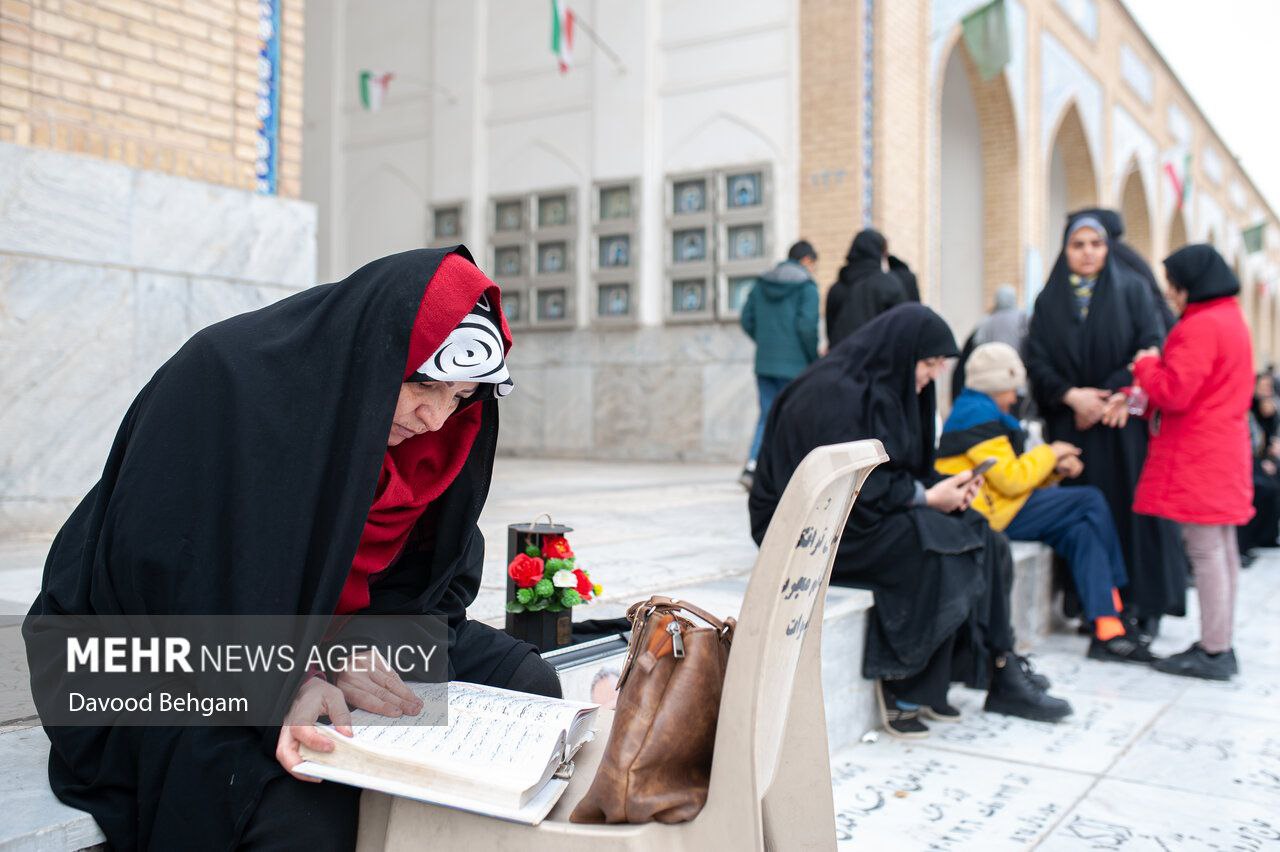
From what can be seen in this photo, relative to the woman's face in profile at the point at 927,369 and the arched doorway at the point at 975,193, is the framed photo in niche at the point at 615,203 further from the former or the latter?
the woman's face in profile at the point at 927,369

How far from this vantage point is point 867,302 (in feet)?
21.0

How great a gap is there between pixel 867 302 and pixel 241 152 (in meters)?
3.53

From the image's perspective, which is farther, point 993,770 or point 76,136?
point 76,136

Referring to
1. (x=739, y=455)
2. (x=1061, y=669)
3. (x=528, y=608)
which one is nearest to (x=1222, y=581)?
(x=1061, y=669)

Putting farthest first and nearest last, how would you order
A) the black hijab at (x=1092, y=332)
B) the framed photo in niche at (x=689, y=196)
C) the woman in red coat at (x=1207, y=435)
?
1. the framed photo in niche at (x=689, y=196)
2. the black hijab at (x=1092, y=332)
3. the woman in red coat at (x=1207, y=435)

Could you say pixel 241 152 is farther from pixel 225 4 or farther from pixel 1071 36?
pixel 1071 36

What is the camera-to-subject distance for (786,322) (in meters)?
7.13

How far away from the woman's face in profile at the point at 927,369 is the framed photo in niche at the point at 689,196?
6692mm

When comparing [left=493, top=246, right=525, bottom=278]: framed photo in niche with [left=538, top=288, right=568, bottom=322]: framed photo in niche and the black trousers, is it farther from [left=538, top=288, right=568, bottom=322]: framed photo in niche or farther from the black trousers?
the black trousers

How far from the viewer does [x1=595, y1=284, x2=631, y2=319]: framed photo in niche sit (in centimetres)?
1003

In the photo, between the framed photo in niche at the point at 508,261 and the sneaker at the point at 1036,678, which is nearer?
the sneaker at the point at 1036,678

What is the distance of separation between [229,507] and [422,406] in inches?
12.0

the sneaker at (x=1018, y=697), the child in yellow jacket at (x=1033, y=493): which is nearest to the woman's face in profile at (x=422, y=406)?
the sneaker at (x=1018, y=697)

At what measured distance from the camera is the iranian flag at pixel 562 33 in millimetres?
9164
